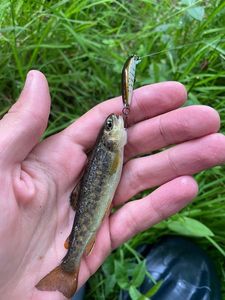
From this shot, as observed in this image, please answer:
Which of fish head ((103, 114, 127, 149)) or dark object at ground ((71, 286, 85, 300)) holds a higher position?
fish head ((103, 114, 127, 149))

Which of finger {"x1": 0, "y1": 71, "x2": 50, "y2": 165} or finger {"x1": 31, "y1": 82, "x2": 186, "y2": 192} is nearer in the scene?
finger {"x1": 0, "y1": 71, "x2": 50, "y2": 165}

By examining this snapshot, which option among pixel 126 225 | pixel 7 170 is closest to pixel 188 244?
pixel 126 225

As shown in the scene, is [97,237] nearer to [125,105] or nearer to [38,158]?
[38,158]

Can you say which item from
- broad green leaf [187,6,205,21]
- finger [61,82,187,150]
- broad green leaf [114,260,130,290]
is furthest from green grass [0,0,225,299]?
finger [61,82,187,150]

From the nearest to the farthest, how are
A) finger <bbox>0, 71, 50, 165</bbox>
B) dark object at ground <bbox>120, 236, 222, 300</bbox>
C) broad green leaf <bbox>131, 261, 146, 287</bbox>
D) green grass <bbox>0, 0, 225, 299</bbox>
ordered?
1. finger <bbox>0, 71, 50, 165</bbox>
2. broad green leaf <bbox>131, 261, 146, 287</bbox>
3. green grass <bbox>0, 0, 225, 299</bbox>
4. dark object at ground <bbox>120, 236, 222, 300</bbox>

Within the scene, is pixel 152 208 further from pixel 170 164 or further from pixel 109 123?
pixel 109 123

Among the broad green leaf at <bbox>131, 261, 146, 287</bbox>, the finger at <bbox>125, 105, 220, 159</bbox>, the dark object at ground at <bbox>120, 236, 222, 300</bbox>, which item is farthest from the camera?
the dark object at ground at <bbox>120, 236, 222, 300</bbox>

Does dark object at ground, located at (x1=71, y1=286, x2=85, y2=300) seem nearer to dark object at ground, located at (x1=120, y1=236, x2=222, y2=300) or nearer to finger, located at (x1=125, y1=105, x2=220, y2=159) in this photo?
dark object at ground, located at (x1=120, y1=236, x2=222, y2=300)

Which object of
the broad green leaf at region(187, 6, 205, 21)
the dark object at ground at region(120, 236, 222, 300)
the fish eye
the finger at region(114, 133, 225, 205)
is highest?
the broad green leaf at region(187, 6, 205, 21)
